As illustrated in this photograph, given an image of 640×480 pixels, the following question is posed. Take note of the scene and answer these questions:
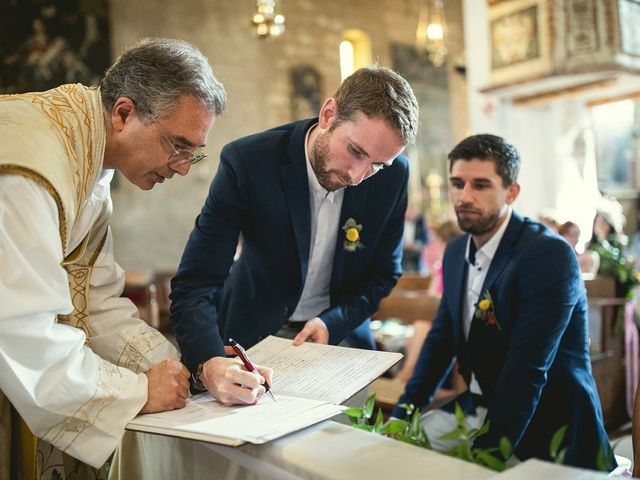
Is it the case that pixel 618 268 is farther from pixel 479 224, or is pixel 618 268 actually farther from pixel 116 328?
pixel 116 328

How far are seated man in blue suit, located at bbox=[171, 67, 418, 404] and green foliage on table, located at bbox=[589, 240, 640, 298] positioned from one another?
2.69 metres

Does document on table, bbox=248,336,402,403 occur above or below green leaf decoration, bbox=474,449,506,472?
above

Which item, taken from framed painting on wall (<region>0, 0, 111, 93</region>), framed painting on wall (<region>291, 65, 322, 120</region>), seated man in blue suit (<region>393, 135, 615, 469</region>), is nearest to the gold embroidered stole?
seated man in blue suit (<region>393, 135, 615, 469</region>)

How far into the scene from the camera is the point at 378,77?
2066 millimetres

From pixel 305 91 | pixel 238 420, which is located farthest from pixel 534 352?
pixel 305 91

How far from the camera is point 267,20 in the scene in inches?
209

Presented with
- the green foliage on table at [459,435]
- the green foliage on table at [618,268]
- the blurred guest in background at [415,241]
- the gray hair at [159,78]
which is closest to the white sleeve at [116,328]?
the gray hair at [159,78]

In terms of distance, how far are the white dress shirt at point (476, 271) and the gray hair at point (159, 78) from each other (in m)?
1.38

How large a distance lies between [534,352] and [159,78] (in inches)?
58.9

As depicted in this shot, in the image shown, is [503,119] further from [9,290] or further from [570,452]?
[9,290]

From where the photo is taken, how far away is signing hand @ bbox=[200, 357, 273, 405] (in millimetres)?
1593

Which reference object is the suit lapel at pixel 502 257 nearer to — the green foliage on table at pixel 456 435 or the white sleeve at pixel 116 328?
the green foliage on table at pixel 456 435

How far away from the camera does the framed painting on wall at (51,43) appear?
382 inches

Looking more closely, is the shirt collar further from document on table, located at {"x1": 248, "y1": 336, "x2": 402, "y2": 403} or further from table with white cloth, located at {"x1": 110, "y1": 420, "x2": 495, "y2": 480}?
table with white cloth, located at {"x1": 110, "y1": 420, "x2": 495, "y2": 480}
